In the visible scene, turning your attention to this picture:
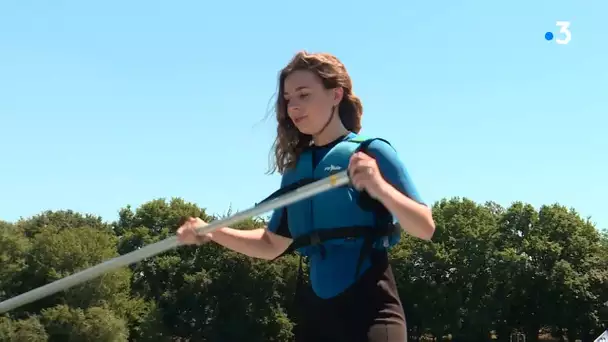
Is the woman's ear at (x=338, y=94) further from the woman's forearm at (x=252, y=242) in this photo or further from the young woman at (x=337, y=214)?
the woman's forearm at (x=252, y=242)

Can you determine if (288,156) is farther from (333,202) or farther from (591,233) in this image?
(591,233)

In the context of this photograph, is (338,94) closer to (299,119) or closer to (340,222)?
(299,119)

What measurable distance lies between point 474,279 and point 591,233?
40.5 feet

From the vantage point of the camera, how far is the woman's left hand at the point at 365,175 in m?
3.12

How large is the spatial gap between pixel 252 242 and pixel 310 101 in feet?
3.10

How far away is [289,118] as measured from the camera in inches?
170

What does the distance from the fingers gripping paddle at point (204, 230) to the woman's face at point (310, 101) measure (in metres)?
0.50

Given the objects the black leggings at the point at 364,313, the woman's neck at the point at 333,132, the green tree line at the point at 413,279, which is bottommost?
the black leggings at the point at 364,313

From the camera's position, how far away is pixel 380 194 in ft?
10.4

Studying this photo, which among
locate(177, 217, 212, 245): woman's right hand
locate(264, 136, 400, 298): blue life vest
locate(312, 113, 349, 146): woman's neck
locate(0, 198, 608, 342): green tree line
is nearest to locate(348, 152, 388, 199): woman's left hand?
locate(264, 136, 400, 298): blue life vest

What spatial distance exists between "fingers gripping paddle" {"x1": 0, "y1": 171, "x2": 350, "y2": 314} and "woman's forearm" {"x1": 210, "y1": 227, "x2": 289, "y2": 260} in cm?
35

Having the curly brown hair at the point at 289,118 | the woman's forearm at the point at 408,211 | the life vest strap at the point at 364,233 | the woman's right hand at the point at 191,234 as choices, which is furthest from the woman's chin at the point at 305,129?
the woman's forearm at the point at 408,211

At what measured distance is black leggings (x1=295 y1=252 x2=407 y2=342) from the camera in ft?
11.4

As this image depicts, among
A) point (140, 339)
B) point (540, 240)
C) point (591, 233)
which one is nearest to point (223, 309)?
point (140, 339)
